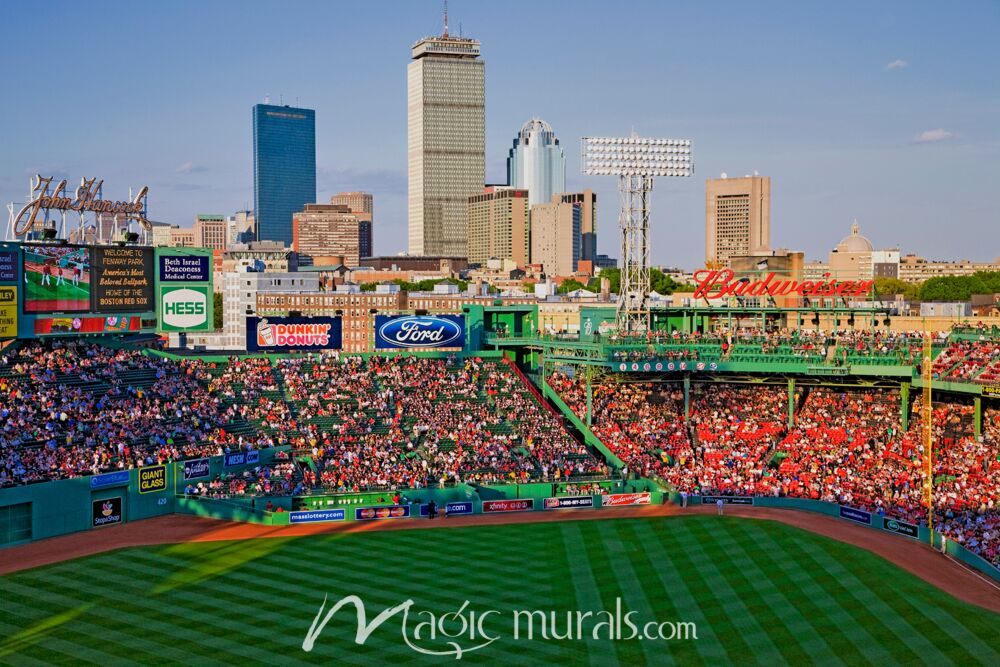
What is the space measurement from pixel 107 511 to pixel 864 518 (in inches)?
1202

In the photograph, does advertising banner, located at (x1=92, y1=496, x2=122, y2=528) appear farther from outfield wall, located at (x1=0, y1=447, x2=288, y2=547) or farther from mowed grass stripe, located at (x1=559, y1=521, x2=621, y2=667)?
mowed grass stripe, located at (x1=559, y1=521, x2=621, y2=667)

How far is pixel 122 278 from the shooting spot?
4866 cm

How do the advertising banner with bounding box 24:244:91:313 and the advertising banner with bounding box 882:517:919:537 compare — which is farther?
the advertising banner with bounding box 24:244:91:313

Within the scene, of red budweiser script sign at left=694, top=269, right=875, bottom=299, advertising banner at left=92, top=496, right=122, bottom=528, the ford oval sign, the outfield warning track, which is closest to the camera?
the outfield warning track

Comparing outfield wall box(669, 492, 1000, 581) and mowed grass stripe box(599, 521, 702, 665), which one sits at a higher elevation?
outfield wall box(669, 492, 1000, 581)

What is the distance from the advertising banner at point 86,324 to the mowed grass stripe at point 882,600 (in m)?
32.1

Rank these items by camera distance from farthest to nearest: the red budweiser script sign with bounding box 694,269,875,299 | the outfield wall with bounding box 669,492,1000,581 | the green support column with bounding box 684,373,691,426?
the red budweiser script sign with bounding box 694,269,875,299, the green support column with bounding box 684,373,691,426, the outfield wall with bounding box 669,492,1000,581

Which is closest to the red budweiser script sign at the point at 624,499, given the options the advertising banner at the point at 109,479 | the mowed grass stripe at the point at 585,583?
the mowed grass stripe at the point at 585,583

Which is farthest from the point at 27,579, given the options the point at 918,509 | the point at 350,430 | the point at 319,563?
the point at 918,509

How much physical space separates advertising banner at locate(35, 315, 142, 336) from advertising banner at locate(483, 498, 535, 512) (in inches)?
760

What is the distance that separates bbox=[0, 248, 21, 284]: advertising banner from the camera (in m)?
44.1

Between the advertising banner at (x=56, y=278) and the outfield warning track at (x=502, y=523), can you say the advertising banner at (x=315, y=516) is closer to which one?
the outfield warning track at (x=502, y=523)

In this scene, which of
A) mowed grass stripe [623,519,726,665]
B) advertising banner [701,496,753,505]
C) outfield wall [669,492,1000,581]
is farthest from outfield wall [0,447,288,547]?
outfield wall [669,492,1000,581]

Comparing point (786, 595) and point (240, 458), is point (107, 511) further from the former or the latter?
point (786, 595)
